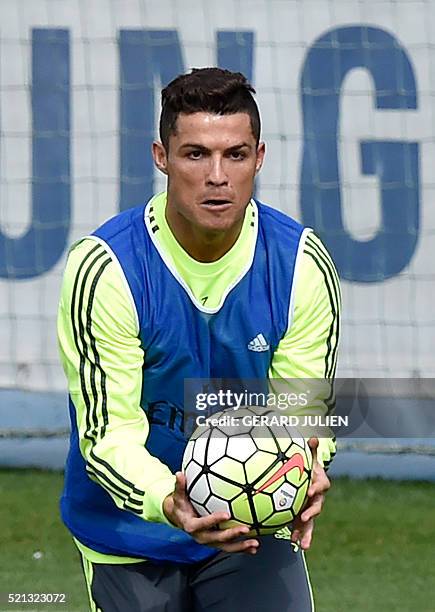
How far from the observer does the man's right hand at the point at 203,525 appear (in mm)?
3510

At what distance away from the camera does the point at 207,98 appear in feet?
12.7

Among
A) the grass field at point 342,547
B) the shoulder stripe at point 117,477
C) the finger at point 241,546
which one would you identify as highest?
the shoulder stripe at point 117,477

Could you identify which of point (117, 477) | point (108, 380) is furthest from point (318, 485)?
point (108, 380)

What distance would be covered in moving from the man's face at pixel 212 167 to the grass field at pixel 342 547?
2.84 meters

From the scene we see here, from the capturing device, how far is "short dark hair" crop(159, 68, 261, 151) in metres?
3.88

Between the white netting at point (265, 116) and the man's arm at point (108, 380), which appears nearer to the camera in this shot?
the man's arm at point (108, 380)

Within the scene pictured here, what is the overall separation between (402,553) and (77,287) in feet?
11.5

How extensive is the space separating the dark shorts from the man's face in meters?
0.88

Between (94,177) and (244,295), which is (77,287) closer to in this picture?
(244,295)

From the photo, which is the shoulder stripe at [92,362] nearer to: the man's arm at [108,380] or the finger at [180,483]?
the man's arm at [108,380]

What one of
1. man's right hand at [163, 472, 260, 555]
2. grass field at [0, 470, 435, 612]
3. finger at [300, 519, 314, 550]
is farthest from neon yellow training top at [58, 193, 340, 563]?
grass field at [0, 470, 435, 612]

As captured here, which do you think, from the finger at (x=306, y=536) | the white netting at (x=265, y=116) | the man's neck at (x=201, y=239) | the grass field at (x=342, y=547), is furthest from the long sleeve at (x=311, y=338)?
the white netting at (x=265, y=116)

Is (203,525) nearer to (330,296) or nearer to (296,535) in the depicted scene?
(296,535)

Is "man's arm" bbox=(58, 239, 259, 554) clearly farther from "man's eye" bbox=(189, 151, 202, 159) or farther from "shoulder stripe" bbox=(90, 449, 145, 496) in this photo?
"man's eye" bbox=(189, 151, 202, 159)
